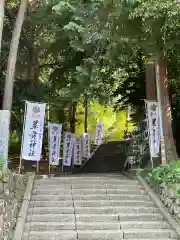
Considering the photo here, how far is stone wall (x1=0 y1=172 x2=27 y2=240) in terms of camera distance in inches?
292

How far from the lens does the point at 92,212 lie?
9172 mm

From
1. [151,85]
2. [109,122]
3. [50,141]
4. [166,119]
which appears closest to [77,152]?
[50,141]

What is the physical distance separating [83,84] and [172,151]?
3343 millimetres

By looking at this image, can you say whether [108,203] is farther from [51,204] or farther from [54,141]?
[54,141]

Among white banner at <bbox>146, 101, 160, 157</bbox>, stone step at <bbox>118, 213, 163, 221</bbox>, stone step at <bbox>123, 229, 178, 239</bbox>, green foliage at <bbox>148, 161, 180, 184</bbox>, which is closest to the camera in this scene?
Result: stone step at <bbox>123, 229, 178, 239</bbox>

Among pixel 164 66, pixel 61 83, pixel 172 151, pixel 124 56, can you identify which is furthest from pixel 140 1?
pixel 61 83

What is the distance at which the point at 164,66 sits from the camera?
11773 mm

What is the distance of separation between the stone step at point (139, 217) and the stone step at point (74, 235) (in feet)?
2.52

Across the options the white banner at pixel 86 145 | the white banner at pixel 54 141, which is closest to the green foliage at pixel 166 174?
the white banner at pixel 54 141

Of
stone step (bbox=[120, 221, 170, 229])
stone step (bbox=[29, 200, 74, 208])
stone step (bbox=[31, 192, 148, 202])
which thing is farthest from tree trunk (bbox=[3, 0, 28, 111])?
stone step (bbox=[120, 221, 170, 229])

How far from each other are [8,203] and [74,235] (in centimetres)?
154

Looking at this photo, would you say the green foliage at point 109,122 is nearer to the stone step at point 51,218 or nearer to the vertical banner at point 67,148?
the vertical banner at point 67,148

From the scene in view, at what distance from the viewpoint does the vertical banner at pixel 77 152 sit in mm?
18031

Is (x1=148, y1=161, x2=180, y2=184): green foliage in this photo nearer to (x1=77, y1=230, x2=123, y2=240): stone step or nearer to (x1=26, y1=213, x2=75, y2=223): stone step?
(x1=77, y1=230, x2=123, y2=240): stone step
